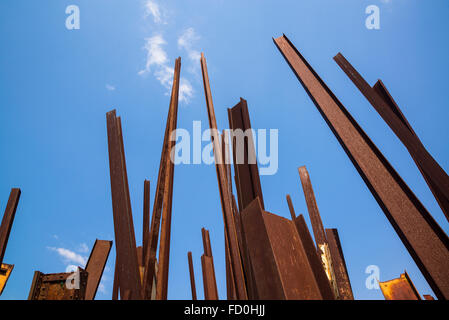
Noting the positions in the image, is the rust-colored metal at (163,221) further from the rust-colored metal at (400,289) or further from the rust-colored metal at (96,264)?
the rust-colored metal at (400,289)

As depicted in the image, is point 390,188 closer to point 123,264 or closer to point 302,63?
point 302,63

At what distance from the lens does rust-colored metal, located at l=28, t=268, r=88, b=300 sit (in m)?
2.20

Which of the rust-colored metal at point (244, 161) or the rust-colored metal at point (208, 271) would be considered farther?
the rust-colored metal at point (208, 271)

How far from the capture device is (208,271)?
5.96 metres

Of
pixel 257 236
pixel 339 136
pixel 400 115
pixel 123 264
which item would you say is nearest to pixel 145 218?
pixel 123 264

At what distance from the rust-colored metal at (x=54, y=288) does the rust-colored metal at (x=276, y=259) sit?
165 cm

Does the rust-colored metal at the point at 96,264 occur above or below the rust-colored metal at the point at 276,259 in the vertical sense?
above

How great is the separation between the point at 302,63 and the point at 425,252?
2183 millimetres

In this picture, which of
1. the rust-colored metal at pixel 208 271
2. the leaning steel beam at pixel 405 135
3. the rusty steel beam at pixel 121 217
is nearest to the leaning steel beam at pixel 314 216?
the leaning steel beam at pixel 405 135

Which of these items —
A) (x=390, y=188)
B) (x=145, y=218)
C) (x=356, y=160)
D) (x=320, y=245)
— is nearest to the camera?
(x=390, y=188)

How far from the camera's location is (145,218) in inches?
168

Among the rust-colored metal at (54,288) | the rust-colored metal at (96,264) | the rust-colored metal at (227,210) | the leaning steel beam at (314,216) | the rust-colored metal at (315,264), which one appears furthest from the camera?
the leaning steel beam at (314,216)

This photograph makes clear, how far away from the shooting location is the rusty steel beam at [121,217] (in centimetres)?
193
